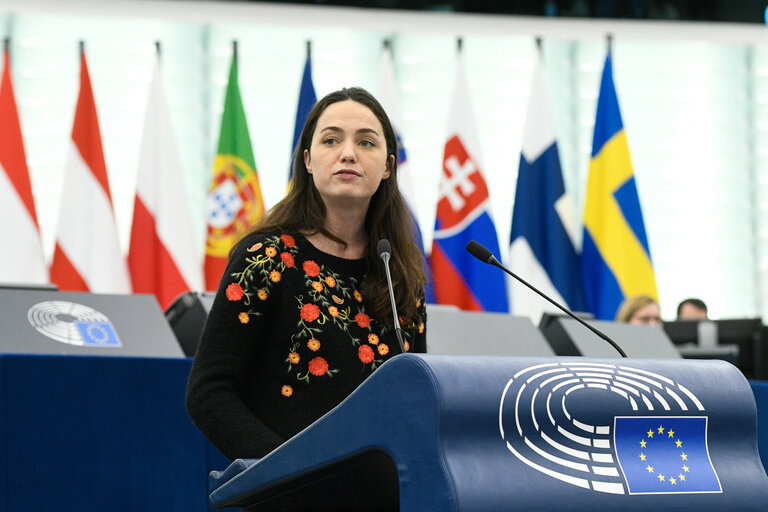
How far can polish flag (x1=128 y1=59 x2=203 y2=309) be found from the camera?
6215 mm

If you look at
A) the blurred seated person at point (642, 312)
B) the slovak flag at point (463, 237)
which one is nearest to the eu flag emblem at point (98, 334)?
the blurred seated person at point (642, 312)

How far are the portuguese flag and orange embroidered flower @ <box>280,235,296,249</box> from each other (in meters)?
4.70

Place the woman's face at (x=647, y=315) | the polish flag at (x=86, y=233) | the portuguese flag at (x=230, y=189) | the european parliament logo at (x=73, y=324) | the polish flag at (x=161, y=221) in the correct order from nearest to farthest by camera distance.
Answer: the european parliament logo at (x=73, y=324) → the woman's face at (x=647, y=315) → the polish flag at (x=86, y=233) → the polish flag at (x=161, y=221) → the portuguese flag at (x=230, y=189)

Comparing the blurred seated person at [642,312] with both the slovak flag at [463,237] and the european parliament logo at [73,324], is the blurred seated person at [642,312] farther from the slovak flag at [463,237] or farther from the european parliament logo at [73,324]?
the european parliament logo at [73,324]

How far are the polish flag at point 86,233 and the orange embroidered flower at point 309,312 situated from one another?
4.71 metres

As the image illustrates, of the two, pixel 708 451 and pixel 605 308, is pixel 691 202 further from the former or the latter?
pixel 708 451

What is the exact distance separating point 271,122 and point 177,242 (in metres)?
1.58

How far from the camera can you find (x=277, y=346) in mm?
1482

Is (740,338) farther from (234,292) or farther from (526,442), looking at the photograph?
(526,442)

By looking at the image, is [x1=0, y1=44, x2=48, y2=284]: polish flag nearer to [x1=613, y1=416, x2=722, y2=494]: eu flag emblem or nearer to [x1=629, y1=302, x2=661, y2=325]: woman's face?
[x1=629, y1=302, x2=661, y2=325]: woman's face

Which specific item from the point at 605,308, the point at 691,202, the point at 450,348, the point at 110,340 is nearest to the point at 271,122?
the point at 605,308

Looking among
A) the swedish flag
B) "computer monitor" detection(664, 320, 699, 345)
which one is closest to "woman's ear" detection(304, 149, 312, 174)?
"computer monitor" detection(664, 320, 699, 345)

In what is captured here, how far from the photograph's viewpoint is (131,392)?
2.71 metres

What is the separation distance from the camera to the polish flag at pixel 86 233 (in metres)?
6.03
